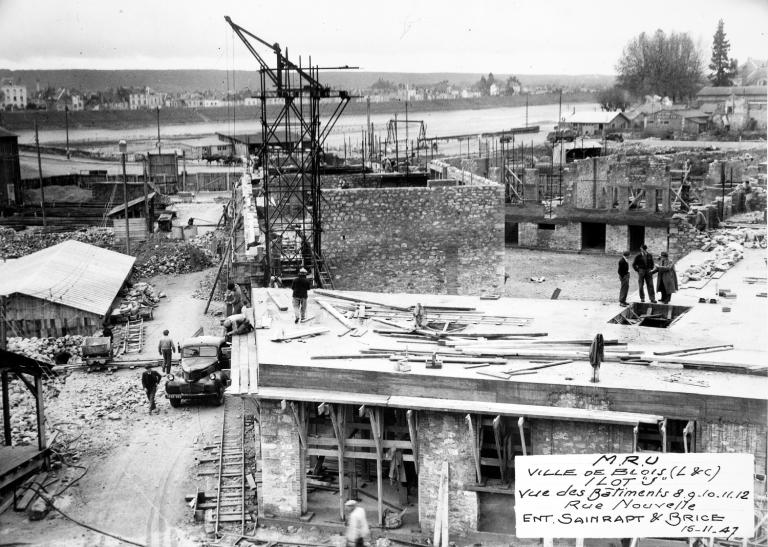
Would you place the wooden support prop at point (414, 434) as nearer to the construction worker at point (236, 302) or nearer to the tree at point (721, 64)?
the construction worker at point (236, 302)

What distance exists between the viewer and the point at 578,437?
1300 centimetres

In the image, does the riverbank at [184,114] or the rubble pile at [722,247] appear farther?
the riverbank at [184,114]

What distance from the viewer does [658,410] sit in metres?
12.5

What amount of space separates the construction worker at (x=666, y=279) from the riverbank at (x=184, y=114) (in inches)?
1865

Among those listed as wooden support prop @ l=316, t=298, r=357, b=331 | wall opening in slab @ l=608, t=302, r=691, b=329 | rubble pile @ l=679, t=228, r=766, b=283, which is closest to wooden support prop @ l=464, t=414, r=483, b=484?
wooden support prop @ l=316, t=298, r=357, b=331

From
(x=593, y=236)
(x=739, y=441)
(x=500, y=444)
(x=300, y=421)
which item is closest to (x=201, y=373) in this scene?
(x=300, y=421)

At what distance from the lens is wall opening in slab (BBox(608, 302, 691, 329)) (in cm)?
1703

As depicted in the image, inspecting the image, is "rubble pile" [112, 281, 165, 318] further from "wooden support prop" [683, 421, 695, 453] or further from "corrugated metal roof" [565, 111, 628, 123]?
"corrugated metal roof" [565, 111, 628, 123]

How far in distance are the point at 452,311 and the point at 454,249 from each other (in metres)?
5.20

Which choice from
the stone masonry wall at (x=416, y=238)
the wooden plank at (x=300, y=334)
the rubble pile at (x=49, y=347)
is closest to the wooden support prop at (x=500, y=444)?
the wooden plank at (x=300, y=334)

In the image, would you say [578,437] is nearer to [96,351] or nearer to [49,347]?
[96,351]

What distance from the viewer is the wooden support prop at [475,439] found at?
13117mm

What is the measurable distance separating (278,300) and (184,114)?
3452 inches

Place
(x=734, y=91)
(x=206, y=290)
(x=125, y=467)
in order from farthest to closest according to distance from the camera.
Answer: (x=734, y=91)
(x=206, y=290)
(x=125, y=467)
